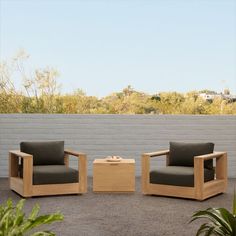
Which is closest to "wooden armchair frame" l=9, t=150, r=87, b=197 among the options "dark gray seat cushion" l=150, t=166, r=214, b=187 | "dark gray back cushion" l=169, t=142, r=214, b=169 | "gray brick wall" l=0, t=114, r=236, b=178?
"dark gray seat cushion" l=150, t=166, r=214, b=187

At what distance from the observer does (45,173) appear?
6840 millimetres

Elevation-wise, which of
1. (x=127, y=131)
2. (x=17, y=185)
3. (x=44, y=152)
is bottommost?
(x=17, y=185)

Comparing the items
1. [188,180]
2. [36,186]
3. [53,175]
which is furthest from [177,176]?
[36,186]

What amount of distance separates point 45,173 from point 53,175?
0.36ft

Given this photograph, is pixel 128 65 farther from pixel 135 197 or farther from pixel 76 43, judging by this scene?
pixel 135 197

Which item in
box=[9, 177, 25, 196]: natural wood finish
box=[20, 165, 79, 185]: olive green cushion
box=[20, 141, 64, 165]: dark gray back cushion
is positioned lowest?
box=[9, 177, 25, 196]: natural wood finish

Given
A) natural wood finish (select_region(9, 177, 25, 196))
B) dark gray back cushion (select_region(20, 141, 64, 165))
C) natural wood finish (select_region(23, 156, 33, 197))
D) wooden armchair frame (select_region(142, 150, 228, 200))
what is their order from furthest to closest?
dark gray back cushion (select_region(20, 141, 64, 165)) < natural wood finish (select_region(9, 177, 25, 196)) < natural wood finish (select_region(23, 156, 33, 197)) < wooden armchair frame (select_region(142, 150, 228, 200))

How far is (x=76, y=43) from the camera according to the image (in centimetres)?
1173

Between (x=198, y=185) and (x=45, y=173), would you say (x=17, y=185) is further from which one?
(x=198, y=185)

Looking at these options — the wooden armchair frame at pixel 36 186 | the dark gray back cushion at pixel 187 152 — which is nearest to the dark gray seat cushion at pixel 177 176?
the dark gray back cushion at pixel 187 152

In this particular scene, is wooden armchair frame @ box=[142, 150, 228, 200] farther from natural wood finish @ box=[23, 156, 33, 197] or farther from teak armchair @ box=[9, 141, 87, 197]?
natural wood finish @ box=[23, 156, 33, 197]

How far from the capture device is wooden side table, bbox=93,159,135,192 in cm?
724

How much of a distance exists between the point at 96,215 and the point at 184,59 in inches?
262

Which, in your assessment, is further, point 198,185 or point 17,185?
point 17,185
